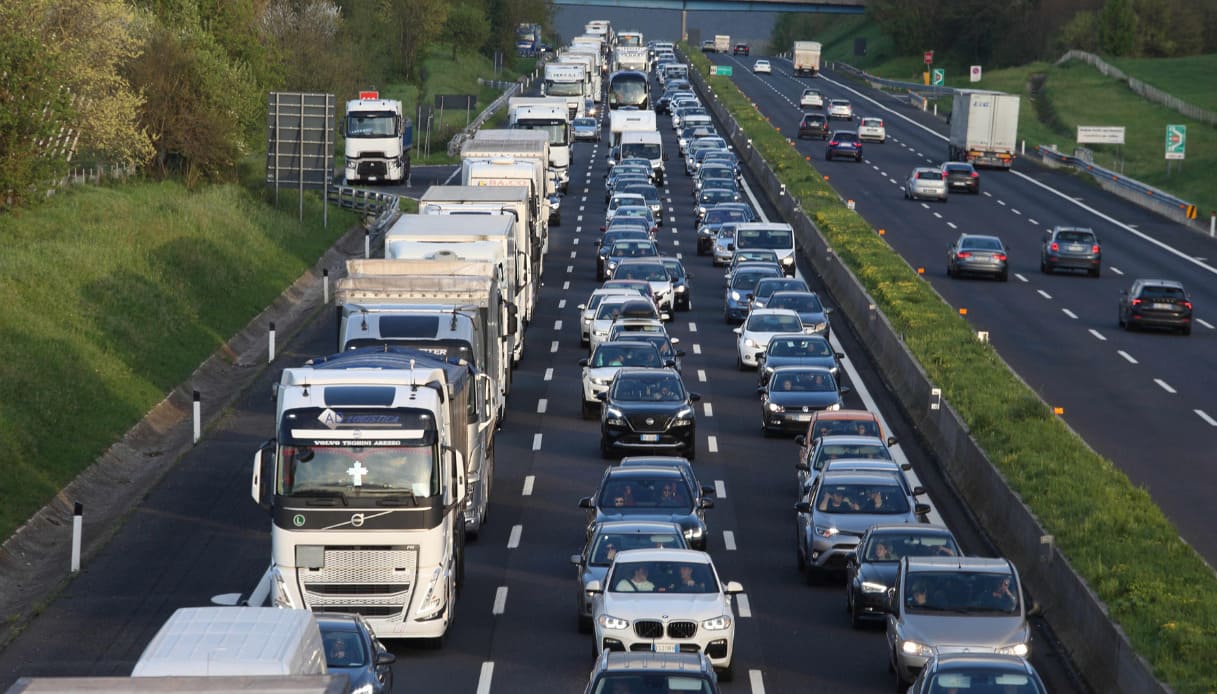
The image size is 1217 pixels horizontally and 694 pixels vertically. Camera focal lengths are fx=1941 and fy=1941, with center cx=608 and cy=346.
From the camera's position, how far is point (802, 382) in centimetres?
3628

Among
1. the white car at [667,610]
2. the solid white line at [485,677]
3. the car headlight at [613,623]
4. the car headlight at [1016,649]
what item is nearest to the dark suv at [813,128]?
the white car at [667,610]

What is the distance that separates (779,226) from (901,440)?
2330 cm

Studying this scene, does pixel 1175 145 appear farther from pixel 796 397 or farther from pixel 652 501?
pixel 652 501

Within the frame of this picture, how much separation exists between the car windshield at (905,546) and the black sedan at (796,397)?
11889 millimetres

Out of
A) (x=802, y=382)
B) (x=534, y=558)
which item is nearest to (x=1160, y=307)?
(x=802, y=382)

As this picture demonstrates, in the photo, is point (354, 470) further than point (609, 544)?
No

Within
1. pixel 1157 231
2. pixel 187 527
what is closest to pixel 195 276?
pixel 187 527

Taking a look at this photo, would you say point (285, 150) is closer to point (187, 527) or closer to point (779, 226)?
point (779, 226)

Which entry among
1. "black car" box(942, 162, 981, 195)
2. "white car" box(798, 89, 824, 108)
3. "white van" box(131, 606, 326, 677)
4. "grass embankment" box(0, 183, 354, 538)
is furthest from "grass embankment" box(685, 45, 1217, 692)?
"white car" box(798, 89, 824, 108)

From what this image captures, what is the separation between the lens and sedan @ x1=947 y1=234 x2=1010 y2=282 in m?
56.4

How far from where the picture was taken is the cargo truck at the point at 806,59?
164 meters

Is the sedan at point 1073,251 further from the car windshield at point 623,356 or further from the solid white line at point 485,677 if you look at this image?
the solid white line at point 485,677

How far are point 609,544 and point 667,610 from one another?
287cm

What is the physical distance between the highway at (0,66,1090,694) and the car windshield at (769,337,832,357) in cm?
109
